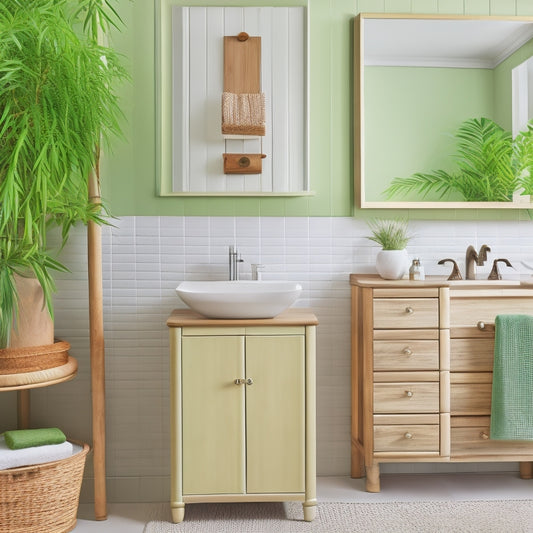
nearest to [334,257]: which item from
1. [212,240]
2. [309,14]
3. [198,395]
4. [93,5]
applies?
[212,240]

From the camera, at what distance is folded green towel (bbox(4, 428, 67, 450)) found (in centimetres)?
237

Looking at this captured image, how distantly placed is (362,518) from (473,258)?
4.18 ft

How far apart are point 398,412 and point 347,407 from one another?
1.32ft

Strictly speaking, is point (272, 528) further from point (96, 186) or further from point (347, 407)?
point (96, 186)

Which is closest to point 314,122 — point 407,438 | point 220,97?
point 220,97

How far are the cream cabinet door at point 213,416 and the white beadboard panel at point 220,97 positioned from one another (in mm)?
832

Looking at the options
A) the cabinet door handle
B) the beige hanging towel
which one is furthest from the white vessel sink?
the beige hanging towel

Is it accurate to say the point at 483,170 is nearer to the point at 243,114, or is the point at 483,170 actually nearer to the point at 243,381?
the point at 243,114

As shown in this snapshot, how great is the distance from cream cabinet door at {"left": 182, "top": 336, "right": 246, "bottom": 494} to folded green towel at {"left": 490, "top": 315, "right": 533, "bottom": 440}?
1.10 meters

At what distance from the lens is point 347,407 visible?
3016 mm

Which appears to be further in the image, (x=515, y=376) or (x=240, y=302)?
(x=515, y=376)

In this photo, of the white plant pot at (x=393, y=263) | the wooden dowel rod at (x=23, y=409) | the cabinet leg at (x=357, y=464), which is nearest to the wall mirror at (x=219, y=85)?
the white plant pot at (x=393, y=263)

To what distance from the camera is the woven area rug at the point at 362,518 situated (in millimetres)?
2461

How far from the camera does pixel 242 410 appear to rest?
2490 mm
